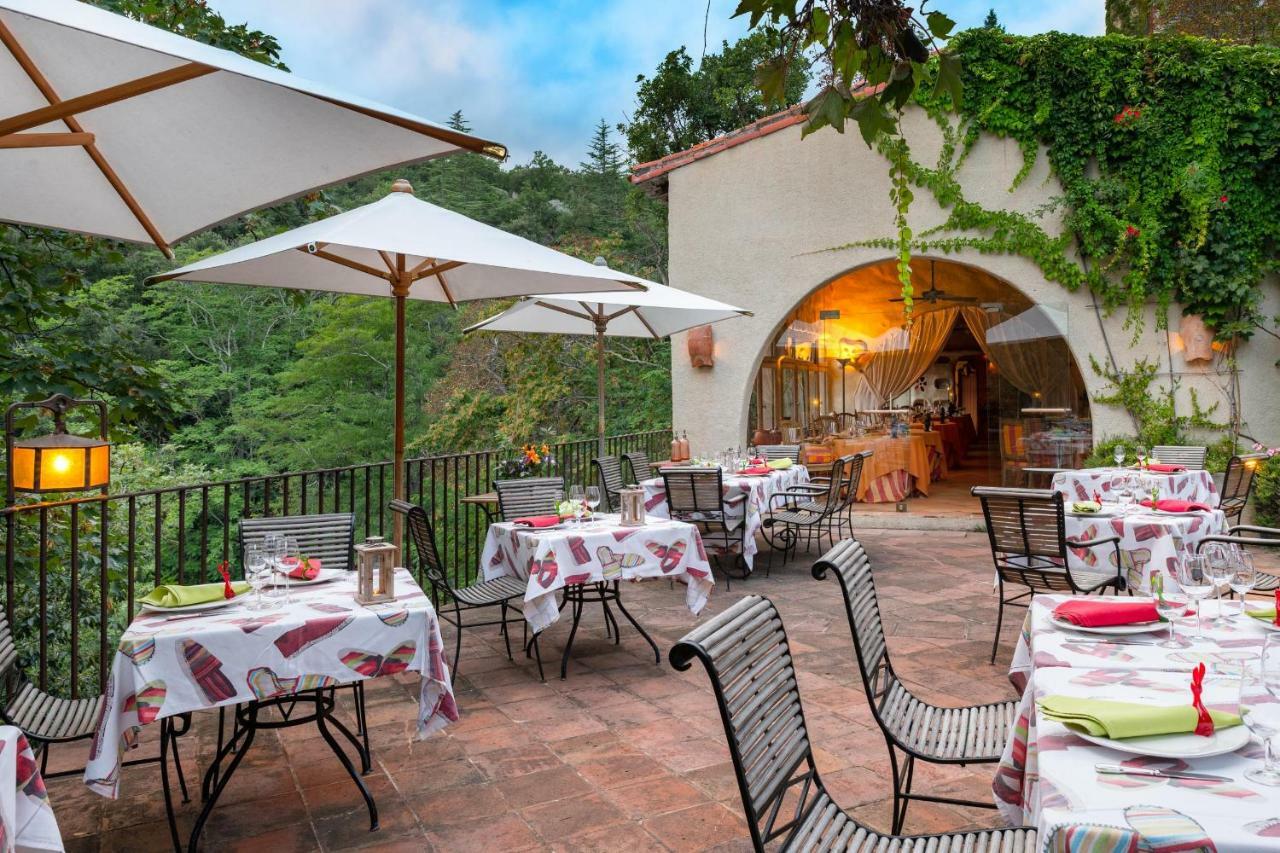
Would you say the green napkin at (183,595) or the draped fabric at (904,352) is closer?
the green napkin at (183,595)

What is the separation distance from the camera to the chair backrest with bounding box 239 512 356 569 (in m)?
3.85

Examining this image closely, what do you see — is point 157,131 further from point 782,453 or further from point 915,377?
point 915,377

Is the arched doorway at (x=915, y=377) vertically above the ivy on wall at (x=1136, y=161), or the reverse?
the ivy on wall at (x=1136, y=161)

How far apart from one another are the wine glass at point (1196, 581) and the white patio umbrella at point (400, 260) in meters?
2.66

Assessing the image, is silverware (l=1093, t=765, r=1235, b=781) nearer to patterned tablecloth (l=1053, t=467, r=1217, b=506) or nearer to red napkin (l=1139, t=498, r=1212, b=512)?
red napkin (l=1139, t=498, r=1212, b=512)


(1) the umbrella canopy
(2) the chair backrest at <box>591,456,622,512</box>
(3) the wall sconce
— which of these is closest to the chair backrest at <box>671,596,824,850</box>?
(1) the umbrella canopy

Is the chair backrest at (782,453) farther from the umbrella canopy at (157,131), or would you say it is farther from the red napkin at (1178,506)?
the umbrella canopy at (157,131)

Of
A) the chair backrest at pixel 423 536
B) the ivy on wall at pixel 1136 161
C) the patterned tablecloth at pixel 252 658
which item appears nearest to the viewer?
the patterned tablecloth at pixel 252 658

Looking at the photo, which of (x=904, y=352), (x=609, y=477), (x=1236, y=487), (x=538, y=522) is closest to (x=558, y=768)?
(x=538, y=522)

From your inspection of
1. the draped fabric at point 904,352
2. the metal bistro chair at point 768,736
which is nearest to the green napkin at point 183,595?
the metal bistro chair at point 768,736

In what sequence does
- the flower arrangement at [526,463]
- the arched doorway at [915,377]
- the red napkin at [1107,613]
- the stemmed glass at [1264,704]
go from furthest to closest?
the arched doorway at [915,377]
the flower arrangement at [526,463]
the red napkin at [1107,613]
the stemmed glass at [1264,704]

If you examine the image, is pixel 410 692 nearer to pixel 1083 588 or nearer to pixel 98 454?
pixel 98 454

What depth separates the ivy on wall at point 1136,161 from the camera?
858cm

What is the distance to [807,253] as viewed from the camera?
10.1 meters
